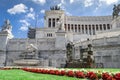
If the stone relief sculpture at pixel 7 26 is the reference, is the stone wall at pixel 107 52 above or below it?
below

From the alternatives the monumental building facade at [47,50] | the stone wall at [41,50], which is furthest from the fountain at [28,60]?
the stone wall at [41,50]

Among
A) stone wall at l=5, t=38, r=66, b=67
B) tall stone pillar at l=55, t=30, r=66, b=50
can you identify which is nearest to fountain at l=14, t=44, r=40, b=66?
stone wall at l=5, t=38, r=66, b=67

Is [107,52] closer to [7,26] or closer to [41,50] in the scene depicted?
[41,50]

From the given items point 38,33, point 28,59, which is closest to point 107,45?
point 28,59

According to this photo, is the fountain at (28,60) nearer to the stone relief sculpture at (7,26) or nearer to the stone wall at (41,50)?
the stone wall at (41,50)

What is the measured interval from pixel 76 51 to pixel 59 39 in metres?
7.46

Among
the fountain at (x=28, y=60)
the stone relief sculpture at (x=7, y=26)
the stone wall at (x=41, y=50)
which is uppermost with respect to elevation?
the stone relief sculpture at (x=7, y=26)

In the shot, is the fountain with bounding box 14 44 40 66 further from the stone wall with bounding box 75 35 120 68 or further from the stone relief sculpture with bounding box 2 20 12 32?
the stone wall with bounding box 75 35 120 68

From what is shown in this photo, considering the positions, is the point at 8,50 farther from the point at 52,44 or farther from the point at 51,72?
the point at 51,72

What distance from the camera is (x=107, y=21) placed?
9925 centimetres

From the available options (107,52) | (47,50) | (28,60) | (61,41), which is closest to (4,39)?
(47,50)

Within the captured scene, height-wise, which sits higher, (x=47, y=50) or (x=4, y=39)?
(x=4, y=39)

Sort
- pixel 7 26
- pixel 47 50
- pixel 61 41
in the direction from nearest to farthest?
pixel 61 41 < pixel 47 50 < pixel 7 26

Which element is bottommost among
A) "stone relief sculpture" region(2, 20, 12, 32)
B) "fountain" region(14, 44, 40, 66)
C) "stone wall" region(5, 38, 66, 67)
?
"fountain" region(14, 44, 40, 66)
